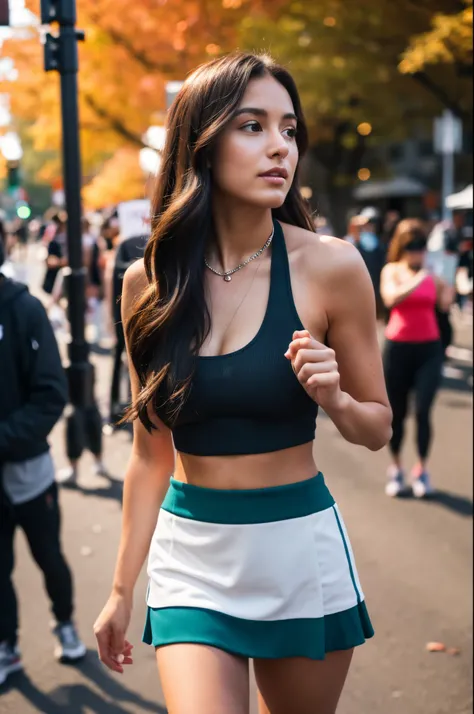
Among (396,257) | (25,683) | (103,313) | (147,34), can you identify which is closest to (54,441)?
(396,257)

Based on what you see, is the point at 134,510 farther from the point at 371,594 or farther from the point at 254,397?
the point at 371,594

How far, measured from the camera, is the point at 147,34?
21.0 meters

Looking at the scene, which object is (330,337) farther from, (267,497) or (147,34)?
(147,34)

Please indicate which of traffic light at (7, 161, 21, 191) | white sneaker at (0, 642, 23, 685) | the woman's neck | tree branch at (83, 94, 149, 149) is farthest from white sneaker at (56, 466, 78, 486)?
traffic light at (7, 161, 21, 191)

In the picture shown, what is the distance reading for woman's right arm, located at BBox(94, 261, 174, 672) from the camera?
8.51 ft

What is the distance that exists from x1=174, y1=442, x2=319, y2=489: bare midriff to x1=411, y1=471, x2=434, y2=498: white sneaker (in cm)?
519

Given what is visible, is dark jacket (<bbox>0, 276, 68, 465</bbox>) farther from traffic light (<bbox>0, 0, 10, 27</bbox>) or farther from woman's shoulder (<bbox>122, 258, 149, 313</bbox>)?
woman's shoulder (<bbox>122, 258, 149, 313</bbox>)

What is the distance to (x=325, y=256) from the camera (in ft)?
7.96

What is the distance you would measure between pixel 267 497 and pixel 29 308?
7.45 ft

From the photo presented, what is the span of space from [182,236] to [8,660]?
9.31 feet

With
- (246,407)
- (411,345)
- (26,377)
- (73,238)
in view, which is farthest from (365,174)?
(246,407)

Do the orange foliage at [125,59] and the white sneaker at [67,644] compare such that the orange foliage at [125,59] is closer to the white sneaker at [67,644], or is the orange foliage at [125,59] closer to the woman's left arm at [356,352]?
the white sneaker at [67,644]

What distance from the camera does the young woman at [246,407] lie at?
233 cm

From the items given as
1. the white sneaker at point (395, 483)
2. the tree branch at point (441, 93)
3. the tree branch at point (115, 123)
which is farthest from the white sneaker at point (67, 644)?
the tree branch at point (115, 123)
